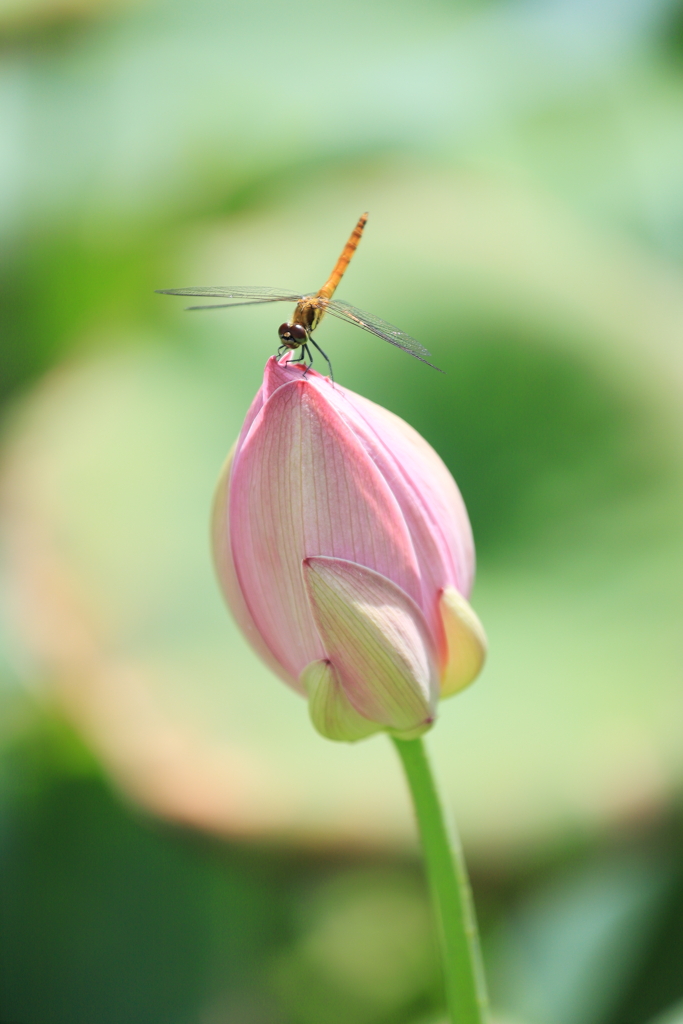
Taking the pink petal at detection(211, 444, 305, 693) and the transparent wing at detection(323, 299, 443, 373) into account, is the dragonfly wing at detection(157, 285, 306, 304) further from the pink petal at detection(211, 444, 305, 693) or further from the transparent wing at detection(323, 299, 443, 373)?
the pink petal at detection(211, 444, 305, 693)

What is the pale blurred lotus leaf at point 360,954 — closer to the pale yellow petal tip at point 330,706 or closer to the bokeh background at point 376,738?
the bokeh background at point 376,738

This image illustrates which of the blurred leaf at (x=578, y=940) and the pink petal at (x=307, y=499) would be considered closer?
the pink petal at (x=307, y=499)

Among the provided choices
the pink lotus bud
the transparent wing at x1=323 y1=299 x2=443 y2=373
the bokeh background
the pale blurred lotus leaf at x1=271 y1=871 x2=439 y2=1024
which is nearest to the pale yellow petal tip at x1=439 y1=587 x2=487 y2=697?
the pink lotus bud

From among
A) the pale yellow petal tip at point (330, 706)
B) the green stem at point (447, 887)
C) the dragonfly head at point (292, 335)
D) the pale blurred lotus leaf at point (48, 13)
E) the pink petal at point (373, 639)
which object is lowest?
the green stem at point (447, 887)

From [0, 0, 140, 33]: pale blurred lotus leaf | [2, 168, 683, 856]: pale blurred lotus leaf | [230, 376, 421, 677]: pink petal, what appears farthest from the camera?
[0, 0, 140, 33]: pale blurred lotus leaf

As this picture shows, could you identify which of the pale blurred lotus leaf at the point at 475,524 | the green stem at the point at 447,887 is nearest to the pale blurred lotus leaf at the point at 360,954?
the pale blurred lotus leaf at the point at 475,524

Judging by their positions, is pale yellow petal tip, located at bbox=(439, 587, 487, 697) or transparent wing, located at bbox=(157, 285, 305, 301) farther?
transparent wing, located at bbox=(157, 285, 305, 301)
